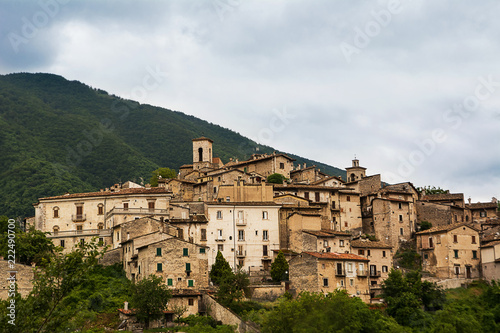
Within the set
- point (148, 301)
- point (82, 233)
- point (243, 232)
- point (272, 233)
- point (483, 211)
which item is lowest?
point (148, 301)

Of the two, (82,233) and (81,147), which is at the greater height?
(81,147)

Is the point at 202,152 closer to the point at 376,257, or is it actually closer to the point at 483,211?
the point at 483,211

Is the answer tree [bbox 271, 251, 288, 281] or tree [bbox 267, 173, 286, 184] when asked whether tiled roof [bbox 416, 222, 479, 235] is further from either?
tree [bbox 267, 173, 286, 184]

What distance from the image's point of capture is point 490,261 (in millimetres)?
67812

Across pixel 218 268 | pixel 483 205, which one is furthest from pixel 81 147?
pixel 483 205

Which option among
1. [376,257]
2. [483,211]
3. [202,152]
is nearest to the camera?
[376,257]

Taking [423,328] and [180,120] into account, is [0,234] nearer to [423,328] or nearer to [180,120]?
[423,328]

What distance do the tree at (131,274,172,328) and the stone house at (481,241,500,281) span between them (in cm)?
3636

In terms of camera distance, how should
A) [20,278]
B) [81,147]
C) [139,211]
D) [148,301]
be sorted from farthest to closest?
[81,147] < [139,211] < [20,278] < [148,301]

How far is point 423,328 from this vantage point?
172 feet

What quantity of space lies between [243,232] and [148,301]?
58.7 feet

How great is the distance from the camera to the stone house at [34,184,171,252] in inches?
2694

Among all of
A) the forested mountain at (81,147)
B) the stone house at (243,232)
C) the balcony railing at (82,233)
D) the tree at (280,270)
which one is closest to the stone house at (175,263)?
the stone house at (243,232)

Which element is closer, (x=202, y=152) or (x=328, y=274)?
(x=328, y=274)
